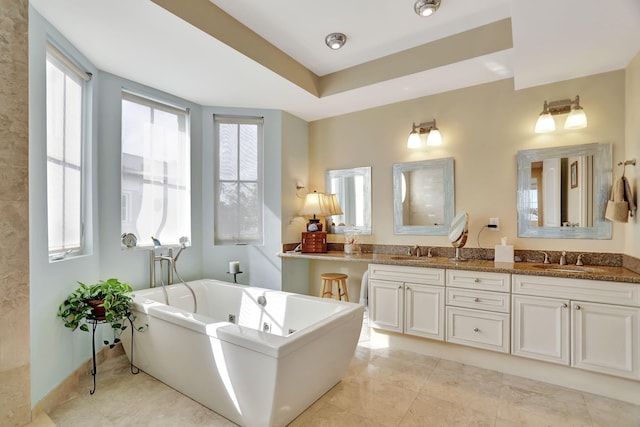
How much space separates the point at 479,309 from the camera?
8.59 feet

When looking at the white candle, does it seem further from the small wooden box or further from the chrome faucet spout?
the chrome faucet spout

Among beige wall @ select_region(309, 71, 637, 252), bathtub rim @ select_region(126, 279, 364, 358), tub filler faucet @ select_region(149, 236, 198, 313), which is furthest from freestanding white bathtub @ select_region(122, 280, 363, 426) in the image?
beige wall @ select_region(309, 71, 637, 252)

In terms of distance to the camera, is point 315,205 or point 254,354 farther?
point 315,205

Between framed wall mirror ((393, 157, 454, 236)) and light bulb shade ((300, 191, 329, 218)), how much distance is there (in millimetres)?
838

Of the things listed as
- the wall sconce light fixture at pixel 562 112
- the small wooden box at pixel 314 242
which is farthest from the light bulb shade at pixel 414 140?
the small wooden box at pixel 314 242

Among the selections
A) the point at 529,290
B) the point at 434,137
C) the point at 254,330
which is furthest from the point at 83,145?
the point at 529,290

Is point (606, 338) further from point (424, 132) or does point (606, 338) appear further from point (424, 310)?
point (424, 132)

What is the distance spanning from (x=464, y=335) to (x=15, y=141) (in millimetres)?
3350

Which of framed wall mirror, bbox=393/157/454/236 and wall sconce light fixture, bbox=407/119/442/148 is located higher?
wall sconce light fixture, bbox=407/119/442/148

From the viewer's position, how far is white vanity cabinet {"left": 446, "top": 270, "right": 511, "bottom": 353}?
2.53 m

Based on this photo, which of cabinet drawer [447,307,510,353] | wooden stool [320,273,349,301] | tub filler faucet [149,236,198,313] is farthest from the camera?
wooden stool [320,273,349,301]

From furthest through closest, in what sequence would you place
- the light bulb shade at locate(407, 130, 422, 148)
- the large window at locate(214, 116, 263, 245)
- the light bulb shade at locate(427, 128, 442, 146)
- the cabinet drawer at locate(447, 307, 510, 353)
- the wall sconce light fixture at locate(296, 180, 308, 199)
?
the wall sconce light fixture at locate(296, 180, 308, 199)
the large window at locate(214, 116, 263, 245)
the light bulb shade at locate(407, 130, 422, 148)
the light bulb shade at locate(427, 128, 442, 146)
the cabinet drawer at locate(447, 307, 510, 353)

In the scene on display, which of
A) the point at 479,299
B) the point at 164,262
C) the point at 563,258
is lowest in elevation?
the point at 479,299

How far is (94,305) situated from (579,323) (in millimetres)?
3505
